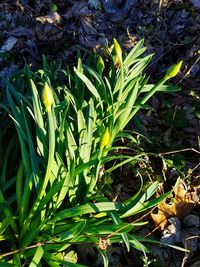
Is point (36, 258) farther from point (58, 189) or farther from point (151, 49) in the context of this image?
point (151, 49)

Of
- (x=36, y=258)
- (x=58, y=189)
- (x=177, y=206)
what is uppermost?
(x=58, y=189)

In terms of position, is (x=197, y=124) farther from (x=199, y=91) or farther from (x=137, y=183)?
(x=137, y=183)

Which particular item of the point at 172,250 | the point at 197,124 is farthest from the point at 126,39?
the point at 172,250

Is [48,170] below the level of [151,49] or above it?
above

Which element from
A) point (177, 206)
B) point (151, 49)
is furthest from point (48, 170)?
point (151, 49)

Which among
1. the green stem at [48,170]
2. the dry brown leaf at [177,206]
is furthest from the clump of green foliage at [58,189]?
the dry brown leaf at [177,206]

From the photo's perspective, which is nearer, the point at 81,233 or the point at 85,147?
the point at 81,233

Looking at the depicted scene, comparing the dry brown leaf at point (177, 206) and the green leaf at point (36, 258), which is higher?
the green leaf at point (36, 258)

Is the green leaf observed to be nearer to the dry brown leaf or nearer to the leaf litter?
the leaf litter

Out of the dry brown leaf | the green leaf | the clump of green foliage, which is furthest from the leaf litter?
the green leaf

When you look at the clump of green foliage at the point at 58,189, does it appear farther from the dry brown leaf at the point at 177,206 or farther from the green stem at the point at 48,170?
the dry brown leaf at the point at 177,206

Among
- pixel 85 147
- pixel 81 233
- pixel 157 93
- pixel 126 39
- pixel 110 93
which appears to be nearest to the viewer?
pixel 81 233
